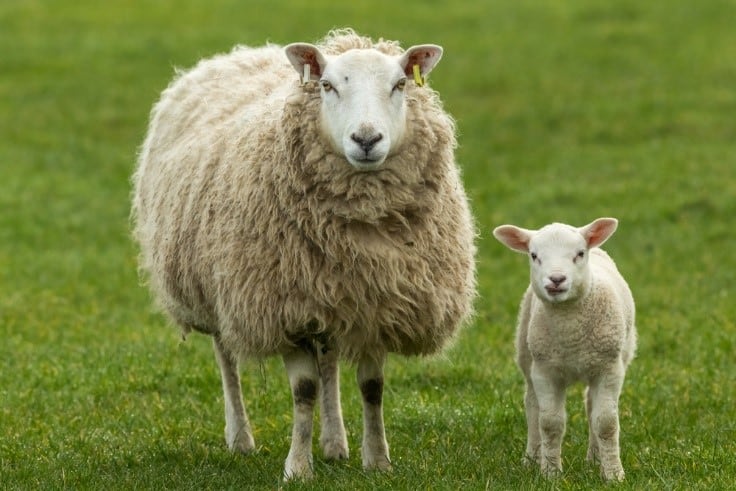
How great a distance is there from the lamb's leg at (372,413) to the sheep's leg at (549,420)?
3.24 ft

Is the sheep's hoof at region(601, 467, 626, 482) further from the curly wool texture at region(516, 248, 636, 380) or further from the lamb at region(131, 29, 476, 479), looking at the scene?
the lamb at region(131, 29, 476, 479)

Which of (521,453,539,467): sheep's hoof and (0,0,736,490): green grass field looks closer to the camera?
(521,453,539,467): sheep's hoof

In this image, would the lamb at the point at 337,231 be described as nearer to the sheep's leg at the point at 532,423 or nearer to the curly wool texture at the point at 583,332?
the sheep's leg at the point at 532,423

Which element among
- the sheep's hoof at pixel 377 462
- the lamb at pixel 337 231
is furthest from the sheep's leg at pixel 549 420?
the sheep's hoof at pixel 377 462

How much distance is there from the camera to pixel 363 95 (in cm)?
627

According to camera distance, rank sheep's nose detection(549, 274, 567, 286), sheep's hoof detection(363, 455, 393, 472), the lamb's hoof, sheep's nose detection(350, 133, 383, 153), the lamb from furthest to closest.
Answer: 1. the lamb's hoof
2. sheep's hoof detection(363, 455, 393, 472)
3. the lamb
4. sheep's nose detection(350, 133, 383, 153)
5. sheep's nose detection(549, 274, 567, 286)

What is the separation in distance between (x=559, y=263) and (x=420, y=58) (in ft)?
4.44

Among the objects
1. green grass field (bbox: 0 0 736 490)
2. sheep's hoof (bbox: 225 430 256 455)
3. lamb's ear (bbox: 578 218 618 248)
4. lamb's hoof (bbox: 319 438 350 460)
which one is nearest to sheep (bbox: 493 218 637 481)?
lamb's ear (bbox: 578 218 618 248)

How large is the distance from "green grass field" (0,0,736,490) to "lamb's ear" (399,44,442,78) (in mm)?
1910

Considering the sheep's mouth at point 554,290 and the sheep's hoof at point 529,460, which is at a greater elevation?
the sheep's mouth at point 554,290

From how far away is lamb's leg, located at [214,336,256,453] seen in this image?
7535mm

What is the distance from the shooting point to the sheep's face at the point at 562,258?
585cm

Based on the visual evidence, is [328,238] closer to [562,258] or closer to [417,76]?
[417,76]

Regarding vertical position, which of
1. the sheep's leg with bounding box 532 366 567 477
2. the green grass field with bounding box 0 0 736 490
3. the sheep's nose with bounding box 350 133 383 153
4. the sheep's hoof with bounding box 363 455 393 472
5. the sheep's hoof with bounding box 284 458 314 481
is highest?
the sheep's nose with bounding box 350 133 383 153
